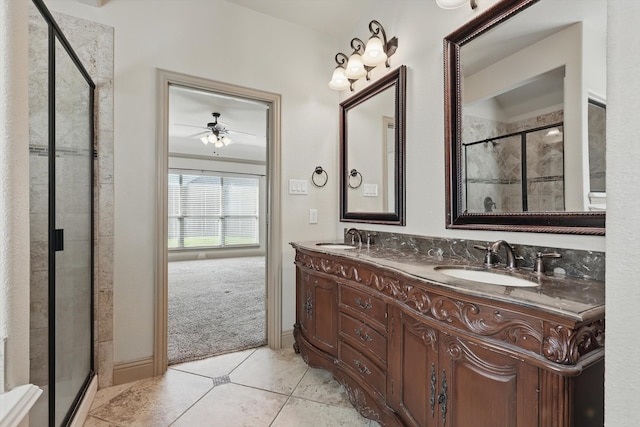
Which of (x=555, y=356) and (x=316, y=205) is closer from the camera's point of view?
(x=555, y=356)

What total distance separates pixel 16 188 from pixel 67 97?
1.04 meters

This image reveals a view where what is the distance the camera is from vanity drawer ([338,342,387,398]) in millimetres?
1514

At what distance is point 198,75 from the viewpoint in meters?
2.28

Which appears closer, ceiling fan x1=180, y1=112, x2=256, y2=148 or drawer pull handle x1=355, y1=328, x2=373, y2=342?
drawer pull handle x1=355, y1=328, x2=373, y2=342

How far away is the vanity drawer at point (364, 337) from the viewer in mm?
1521

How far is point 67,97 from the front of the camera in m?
1.55

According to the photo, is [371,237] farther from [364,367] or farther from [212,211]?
[212,211]

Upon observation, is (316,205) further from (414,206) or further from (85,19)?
(85,19)

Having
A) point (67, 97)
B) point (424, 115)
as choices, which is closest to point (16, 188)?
point (67, 97)

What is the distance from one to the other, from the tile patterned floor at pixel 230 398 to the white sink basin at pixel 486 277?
3.10 feet

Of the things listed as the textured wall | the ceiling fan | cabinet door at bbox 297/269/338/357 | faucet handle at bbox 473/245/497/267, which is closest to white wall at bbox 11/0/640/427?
faucet handle at bbox 473/245/497/267

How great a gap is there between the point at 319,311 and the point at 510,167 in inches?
55.8

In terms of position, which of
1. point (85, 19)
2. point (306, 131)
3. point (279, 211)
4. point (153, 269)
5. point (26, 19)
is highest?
point (85, 19)

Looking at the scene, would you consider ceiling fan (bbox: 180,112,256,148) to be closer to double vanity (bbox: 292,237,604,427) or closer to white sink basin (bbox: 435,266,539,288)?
double vanity (bbox: 292,237,604,427)
